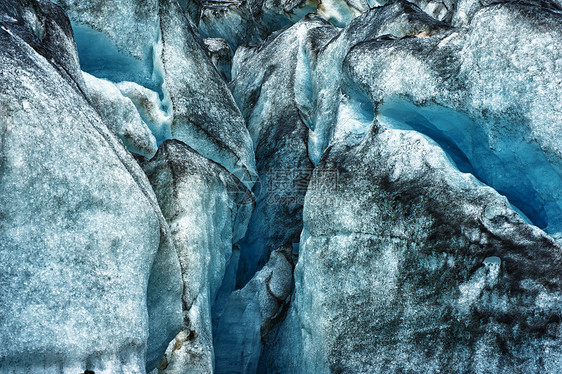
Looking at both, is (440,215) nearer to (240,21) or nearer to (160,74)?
(160,74)

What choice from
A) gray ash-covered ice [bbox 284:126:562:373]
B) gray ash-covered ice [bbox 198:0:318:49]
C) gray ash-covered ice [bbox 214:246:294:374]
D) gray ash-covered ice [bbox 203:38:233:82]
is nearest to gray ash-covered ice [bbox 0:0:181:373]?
gray ash-covered ice [bbox 284:126:562:373]

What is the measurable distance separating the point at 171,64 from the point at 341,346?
18.6 feet

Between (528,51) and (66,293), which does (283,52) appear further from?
(66,293)

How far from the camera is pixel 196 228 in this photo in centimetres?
797

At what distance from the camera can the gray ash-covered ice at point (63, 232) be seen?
5.35 metres

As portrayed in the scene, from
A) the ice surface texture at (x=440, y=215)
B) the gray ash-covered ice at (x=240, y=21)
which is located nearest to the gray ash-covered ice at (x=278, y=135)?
the ice surface texture at (x=440, y=215)

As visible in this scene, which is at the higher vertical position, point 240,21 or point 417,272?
point 240,21

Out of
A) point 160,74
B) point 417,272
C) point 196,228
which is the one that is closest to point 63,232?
point 196,228

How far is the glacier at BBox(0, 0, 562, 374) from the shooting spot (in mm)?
5695

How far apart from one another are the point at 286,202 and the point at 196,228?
275 centimetres

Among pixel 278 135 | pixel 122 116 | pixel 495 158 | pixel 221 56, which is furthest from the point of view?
pixel 221 56

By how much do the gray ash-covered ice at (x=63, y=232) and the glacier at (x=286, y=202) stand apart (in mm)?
20

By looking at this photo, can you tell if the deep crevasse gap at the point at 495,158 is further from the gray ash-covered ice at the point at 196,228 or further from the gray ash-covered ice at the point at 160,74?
the gray ash-covered ice at the point at 160,74

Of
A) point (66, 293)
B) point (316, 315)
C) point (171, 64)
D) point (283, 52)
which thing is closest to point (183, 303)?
point (316, 315)
